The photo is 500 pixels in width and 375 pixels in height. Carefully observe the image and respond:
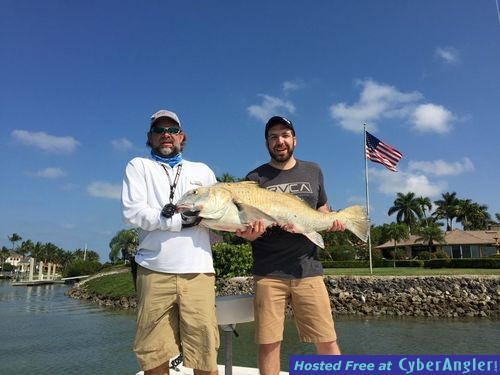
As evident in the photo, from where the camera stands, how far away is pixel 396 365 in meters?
2.46

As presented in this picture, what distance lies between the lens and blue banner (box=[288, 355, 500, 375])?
2.36 metres

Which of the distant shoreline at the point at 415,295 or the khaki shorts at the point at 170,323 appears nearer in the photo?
the khaki shorts at the point at 170,323

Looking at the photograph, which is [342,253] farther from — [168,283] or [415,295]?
[168,283]

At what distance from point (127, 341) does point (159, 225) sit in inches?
593

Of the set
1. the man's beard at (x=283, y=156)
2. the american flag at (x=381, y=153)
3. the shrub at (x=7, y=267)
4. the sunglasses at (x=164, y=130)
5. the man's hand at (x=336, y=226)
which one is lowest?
the shrub at (x=7, y=267)

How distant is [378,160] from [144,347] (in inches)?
898

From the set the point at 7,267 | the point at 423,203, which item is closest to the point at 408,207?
the point at 423,203

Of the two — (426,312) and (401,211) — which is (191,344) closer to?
(426,312)

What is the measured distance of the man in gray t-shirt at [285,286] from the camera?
3668mm

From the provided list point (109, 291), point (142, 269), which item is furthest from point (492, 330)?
point (109, 291)

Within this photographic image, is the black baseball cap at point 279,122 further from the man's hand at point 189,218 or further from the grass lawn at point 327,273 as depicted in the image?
the grass lawn at point 327,273

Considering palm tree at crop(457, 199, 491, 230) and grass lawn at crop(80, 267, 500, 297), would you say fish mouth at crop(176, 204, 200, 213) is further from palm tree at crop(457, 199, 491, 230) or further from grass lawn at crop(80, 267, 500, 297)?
palm tree at crop(457, 199, 491, 230)

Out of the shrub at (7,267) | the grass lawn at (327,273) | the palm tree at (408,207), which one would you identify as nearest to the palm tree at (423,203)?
the palm tree at (408,207)

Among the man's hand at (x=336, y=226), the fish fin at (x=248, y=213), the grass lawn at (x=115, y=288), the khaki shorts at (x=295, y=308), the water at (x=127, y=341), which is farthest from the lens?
the grass lawn at (x=115, y=288)
